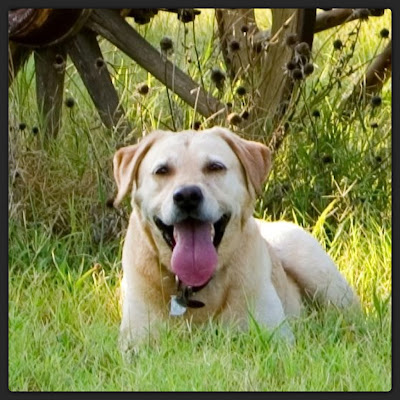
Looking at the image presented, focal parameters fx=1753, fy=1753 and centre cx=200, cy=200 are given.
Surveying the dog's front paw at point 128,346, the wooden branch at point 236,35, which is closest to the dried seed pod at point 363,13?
the wooden branch at point 236,35

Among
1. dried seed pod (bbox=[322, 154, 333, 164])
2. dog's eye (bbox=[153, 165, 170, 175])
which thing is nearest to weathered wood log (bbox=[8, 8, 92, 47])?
dog's eye (bbox=[153, 165, 170, 175])

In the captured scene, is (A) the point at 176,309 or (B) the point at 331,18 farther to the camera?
(B) the point at 331,18

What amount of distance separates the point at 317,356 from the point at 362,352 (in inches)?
7.1

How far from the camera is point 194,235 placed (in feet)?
19.7

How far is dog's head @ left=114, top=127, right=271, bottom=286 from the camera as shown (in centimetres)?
591

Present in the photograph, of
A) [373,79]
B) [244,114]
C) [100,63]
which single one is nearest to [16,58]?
[100,63]

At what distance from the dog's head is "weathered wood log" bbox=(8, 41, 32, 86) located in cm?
97

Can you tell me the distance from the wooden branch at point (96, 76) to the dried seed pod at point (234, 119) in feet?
1.42

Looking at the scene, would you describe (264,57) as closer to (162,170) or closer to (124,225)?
(124,225)

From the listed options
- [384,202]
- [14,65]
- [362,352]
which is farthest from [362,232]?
[14,65]

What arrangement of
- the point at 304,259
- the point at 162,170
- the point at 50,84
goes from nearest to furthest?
1. the point at 162,170
2. the point at 304,259
3. the point at 50,84

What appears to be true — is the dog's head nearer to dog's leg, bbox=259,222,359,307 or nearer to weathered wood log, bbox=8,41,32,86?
dog's leg, bbox=259,222,359,307

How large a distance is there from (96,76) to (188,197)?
4.68 ft

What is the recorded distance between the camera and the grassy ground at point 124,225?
19.4 ft
